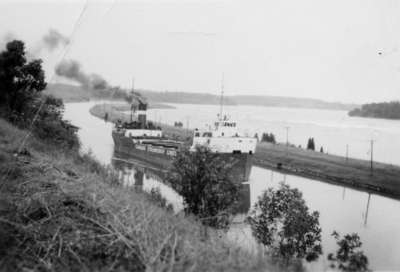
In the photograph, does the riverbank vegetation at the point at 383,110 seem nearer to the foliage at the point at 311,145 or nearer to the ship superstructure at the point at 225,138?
the ship superstructure at the point at 225,138

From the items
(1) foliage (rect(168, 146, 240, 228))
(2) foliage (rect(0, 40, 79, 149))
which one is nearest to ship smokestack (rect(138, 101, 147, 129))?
(2) foliage (rect(0, 40, 79, 149))

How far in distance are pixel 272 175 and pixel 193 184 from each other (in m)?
18.2

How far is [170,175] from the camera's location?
10.2m

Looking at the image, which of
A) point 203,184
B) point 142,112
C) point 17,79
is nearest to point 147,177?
point 17,79

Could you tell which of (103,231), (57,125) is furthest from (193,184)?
(57,125)

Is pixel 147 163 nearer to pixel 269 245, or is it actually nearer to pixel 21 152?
pixel 269 245

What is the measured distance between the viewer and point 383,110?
40.7 feet

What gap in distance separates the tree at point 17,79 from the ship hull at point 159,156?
751 centimetres

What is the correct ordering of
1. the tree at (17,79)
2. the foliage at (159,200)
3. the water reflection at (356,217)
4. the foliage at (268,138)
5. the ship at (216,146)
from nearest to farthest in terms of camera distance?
the foliage at (159,200)
the water reflection at (356,217)
the tree at (17,79)
the ship at (216,146)
the foliage at (268,138)

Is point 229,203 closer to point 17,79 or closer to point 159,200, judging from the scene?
point 159,200

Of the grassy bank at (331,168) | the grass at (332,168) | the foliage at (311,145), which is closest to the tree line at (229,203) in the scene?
the grass at (332,168)

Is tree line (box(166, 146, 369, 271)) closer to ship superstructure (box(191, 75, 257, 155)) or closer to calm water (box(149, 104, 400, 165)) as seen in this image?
calm water (box(149, 104, 400, 165))

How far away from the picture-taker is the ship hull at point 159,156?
73.7 feet

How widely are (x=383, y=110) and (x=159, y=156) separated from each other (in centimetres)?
1670
